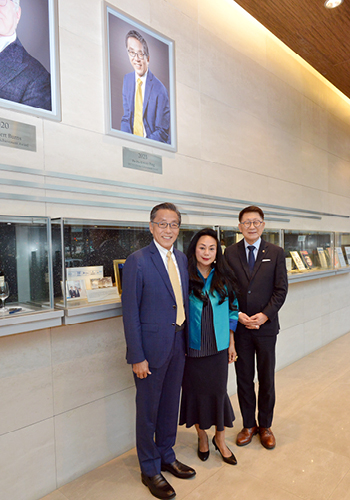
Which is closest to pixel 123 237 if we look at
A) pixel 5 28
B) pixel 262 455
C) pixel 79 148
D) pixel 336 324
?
pixel 79 148

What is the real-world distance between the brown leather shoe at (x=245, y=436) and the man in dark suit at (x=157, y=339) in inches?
21.5

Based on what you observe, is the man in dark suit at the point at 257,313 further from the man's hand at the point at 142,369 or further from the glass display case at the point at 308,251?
the glass display case at the point at 308,251

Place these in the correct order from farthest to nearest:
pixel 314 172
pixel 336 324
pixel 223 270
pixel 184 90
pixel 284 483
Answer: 1. pixel 336 324
2. pixel 314 172
3. pixel 184 90
4. pixel 223 270
5. pixel 284 483

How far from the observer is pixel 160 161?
306 centimetres

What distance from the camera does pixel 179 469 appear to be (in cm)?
238

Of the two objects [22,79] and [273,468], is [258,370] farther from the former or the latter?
[22,79]

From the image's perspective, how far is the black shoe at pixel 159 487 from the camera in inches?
84.4

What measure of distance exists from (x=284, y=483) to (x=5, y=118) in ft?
9.59

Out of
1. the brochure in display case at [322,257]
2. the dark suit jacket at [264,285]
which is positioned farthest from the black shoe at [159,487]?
the brochure in display case at [322,257]

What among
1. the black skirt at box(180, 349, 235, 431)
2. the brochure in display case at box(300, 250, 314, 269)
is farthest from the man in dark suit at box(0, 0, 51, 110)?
the brochure in display case at box(300, 250, 314, 269)

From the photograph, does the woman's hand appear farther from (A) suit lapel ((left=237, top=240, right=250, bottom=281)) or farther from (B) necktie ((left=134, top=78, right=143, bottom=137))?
(B) necktie ((left=134, top=78, right=143, bottom=137))

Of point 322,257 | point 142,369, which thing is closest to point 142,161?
point 142,369

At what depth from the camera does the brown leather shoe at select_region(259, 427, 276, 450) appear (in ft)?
8.82

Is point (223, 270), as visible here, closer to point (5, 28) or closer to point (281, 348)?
point (5, 28)
